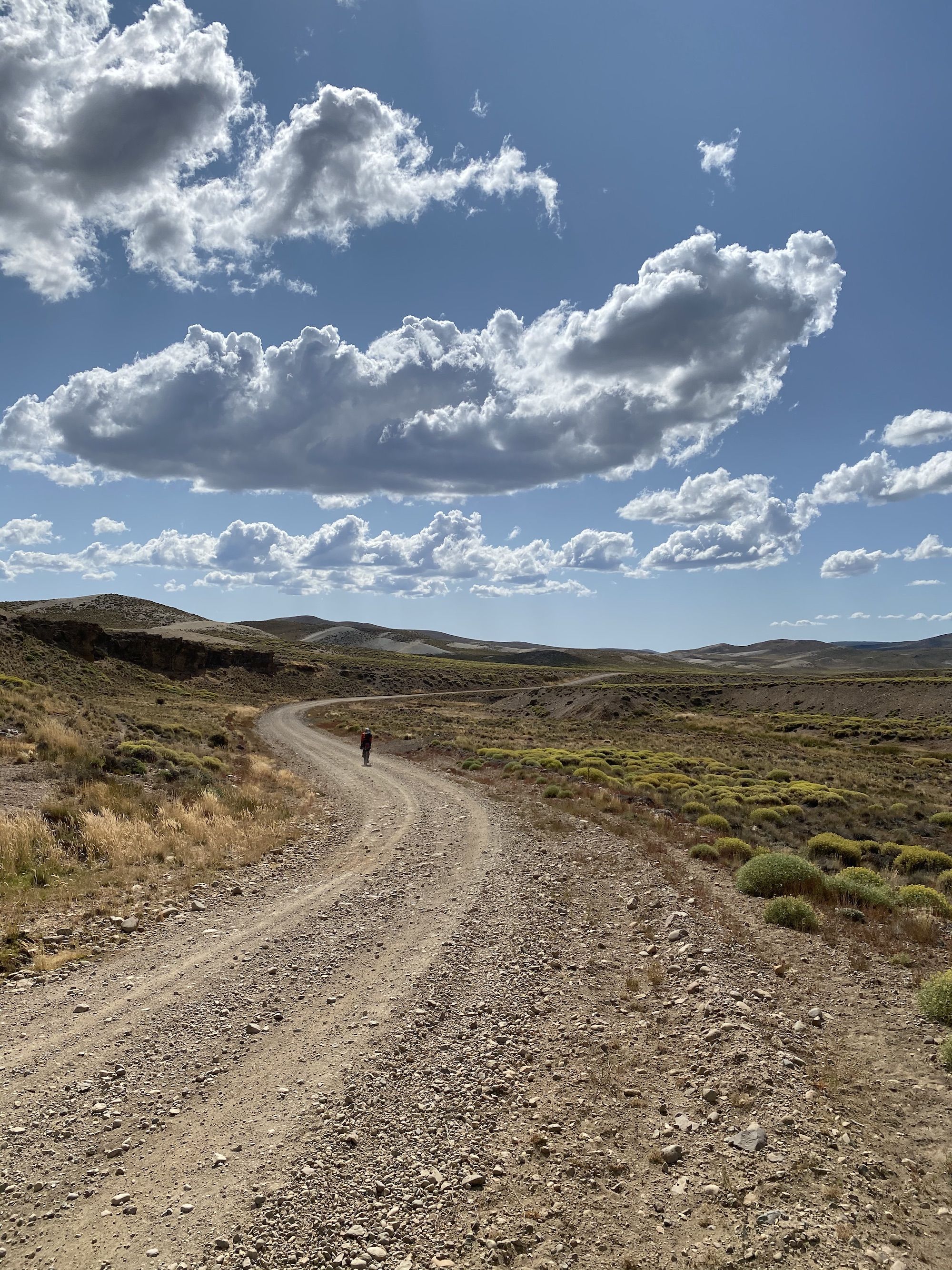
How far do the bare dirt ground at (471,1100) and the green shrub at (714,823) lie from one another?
8.79 m

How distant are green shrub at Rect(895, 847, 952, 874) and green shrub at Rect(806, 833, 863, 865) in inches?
37.8

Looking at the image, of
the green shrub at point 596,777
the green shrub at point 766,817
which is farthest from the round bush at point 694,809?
the green shrub at point 596,777

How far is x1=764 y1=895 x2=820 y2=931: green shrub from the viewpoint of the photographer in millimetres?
11594

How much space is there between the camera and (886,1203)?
536cm

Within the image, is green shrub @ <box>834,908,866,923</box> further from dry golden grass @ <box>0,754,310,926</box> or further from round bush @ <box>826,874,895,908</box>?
dry golden grass @ <box>0,754,310,926</box>

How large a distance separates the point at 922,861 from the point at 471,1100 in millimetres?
16489

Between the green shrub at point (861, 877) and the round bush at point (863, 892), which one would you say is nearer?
the round bush at point (863, 892)

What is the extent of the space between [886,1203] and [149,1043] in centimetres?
736

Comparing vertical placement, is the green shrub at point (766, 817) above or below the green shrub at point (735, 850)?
below

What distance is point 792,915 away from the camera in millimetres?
11711

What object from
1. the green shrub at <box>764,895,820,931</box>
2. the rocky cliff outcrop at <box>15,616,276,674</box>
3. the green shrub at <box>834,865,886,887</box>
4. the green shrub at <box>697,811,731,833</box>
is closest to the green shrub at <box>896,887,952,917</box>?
the green shrub at <box>834,865,886,887</box>

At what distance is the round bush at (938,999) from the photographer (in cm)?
817

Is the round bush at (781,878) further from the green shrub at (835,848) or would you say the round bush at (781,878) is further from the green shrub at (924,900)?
the green shrub at (835,848)

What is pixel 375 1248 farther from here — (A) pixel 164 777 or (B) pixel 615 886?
(A) pixel 164 777
